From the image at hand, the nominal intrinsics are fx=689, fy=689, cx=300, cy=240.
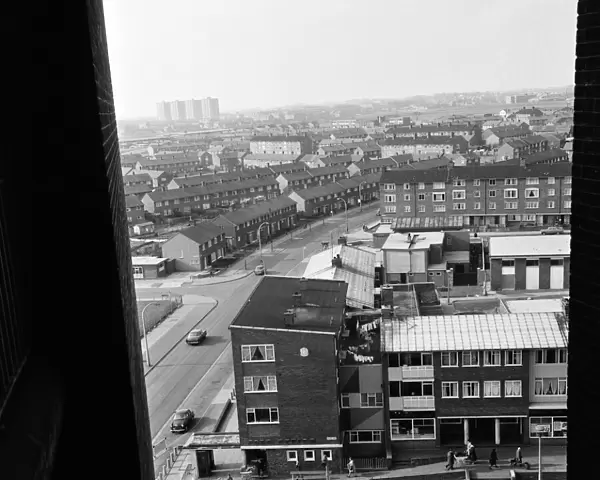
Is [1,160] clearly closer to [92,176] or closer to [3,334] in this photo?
[92,176]

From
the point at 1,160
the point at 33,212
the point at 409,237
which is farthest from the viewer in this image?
the point at 409,237

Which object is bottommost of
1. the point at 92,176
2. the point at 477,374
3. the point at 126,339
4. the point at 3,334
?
the point at 477,374

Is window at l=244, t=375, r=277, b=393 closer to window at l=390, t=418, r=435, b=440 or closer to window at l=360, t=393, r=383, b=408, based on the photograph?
window at l=360, t=393, r=383, b=408

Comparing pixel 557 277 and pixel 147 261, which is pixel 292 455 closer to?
pixel 557 277

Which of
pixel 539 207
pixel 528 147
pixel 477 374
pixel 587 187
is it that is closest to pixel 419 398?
pixel 477 374

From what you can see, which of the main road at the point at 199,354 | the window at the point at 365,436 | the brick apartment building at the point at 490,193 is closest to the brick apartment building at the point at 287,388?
the window at the point at 365,436

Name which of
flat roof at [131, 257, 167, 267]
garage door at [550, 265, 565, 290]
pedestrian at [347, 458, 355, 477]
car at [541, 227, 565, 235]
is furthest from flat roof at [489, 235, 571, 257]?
flat roof at [131, 257, 167, 267]

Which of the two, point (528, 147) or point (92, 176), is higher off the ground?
point (92, 176)

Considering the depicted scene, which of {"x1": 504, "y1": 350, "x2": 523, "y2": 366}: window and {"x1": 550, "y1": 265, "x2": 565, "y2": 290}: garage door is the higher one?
{"x1": 504, "y1": 350, "x2": 523, "y2": 366}: window
